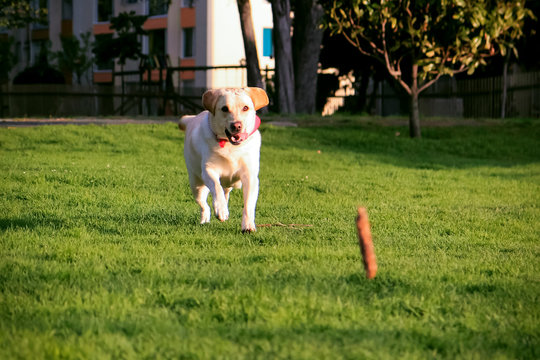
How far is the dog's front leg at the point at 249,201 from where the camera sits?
702 cm

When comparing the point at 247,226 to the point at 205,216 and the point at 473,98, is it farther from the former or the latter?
the point at 473,98

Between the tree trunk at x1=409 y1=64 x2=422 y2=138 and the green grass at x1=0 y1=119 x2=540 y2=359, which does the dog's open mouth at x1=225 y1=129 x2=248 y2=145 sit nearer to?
the green grass at x1=0 y1=119 x2=540 y2=359

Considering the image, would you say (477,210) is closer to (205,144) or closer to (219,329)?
(205,144)

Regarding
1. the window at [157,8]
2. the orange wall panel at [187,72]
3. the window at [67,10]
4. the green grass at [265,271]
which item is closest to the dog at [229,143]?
the green grass at [265,271]

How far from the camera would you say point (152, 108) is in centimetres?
3709

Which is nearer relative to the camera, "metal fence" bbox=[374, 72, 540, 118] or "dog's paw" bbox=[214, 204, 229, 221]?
"dog's paw" bbox=[214, 204, 229, 221]

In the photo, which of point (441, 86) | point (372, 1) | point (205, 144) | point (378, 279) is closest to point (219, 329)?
point (378, 279)

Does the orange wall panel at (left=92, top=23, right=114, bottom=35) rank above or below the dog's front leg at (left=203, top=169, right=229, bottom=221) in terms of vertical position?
above

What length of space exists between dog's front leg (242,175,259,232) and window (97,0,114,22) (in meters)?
45.2

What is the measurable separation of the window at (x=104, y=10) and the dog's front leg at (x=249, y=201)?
4522 centimetres

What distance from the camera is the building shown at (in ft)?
140

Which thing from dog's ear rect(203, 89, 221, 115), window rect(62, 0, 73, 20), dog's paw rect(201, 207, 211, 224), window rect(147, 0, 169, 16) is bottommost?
dog's paw rect(201, 207, 211, 224)

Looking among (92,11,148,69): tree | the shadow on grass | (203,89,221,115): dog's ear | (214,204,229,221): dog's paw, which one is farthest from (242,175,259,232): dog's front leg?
(92,11,148,69): tree

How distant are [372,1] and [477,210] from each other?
1077 centimetres
